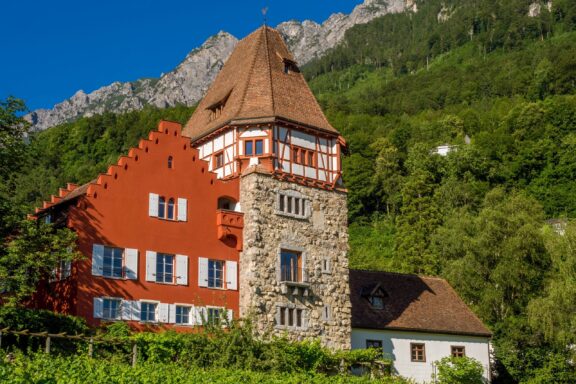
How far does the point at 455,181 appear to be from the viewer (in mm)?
88000

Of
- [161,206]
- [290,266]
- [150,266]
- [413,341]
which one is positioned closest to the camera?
[150,266]

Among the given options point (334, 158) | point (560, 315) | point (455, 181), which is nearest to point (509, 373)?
point (560, 315)

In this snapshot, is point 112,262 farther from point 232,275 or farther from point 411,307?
point 411,307

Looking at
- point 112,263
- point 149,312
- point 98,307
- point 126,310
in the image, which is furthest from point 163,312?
point 112,263

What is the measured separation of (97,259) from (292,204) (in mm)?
9596

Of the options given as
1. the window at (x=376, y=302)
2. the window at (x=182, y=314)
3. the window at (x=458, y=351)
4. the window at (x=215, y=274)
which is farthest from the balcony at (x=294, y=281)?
the window at (x=458, y=351)

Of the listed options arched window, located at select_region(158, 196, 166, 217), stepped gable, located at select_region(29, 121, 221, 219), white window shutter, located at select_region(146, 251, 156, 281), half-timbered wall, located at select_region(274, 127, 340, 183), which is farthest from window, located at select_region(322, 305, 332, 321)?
arched window, located at select_region(158, 196, 166, 217)

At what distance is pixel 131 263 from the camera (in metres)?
35.8

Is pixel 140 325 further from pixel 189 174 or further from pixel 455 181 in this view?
pixel 455 181

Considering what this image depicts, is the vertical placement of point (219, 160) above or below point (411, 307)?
above

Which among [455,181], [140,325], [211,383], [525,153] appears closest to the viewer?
[211,383]

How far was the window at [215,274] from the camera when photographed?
125 ft

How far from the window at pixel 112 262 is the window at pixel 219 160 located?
7533 mm

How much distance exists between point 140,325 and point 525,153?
228 ft
